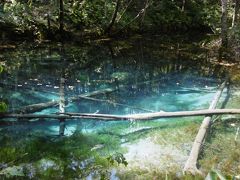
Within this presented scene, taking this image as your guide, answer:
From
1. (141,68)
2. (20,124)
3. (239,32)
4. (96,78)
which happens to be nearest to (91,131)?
(20,124)

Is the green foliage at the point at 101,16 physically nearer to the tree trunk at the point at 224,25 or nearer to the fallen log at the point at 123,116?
the tree trunk at the point at 224,25

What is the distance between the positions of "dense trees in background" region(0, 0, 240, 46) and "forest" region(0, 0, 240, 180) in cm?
6

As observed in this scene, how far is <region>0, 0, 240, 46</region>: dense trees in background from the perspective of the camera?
16031 mm

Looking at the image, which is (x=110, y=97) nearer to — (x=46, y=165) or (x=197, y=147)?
(x=197, y=147)

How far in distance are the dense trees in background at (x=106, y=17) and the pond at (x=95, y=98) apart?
1067 mm

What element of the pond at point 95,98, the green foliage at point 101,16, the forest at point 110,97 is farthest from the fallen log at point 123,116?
the green foliage at point 101,16

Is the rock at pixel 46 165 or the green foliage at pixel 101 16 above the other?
the green foliage at pixel 101 16

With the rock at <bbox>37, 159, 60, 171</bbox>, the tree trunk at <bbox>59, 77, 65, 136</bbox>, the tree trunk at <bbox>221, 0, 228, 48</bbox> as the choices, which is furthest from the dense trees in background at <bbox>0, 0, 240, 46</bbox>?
the rock at <bbox>37, 159, 60, 171</bbox>

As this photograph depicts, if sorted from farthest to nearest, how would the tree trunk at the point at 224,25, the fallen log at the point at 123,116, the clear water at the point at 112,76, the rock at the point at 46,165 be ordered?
the tree trunk at the point at 224,25 → the clear water at the point at 112,76 → the fallen log at the point at 123,116 → the rock at the point at 46,165

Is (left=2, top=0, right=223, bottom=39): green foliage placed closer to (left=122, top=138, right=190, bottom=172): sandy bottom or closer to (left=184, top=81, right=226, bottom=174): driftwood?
(left=184, top=81, right=226, bottom=174): driftwood

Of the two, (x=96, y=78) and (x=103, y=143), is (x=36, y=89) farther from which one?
(x=103, y=143)

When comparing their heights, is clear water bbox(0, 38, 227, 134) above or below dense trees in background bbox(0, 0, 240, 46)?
below

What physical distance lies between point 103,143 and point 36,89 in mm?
3493

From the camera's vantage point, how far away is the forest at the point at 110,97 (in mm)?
6180
